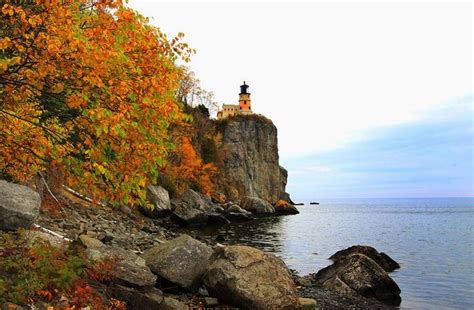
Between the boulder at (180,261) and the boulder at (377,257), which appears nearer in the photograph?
the boulder at (180,261)

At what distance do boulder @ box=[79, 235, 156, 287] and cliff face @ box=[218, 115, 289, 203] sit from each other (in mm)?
75583

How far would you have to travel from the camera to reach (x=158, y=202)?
40938 mm

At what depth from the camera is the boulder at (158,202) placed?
132 feet

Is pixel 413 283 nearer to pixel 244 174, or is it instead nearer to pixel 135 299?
pixel 135 299

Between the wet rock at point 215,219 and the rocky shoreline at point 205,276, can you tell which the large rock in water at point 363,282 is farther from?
the wet rock at point 215,219

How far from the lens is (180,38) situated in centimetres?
919

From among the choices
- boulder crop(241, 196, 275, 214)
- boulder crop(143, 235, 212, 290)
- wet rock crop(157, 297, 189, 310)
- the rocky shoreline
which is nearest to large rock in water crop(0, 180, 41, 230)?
the rocky shoreline

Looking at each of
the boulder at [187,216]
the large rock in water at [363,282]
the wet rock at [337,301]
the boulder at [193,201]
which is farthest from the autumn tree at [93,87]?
the boulder at [193,201]

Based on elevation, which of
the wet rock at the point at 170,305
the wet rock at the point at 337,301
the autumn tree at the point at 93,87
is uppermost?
the autumn tree at the point at 93,87

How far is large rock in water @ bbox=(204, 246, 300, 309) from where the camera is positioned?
449 inches

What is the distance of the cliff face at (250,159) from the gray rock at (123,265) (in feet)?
248

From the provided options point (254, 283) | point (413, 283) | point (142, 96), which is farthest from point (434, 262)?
point (142, 96)

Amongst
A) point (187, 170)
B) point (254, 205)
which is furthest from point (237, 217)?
point (254, 205)

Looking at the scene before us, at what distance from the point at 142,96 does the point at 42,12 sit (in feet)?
6.89
